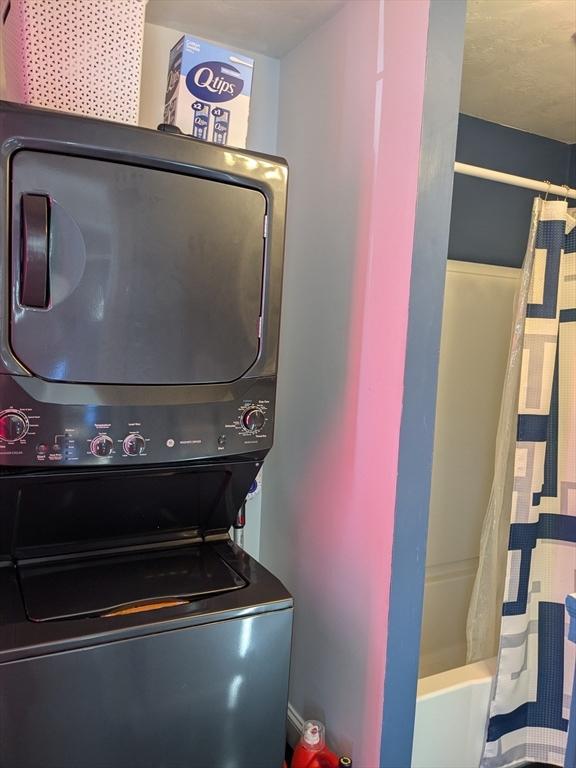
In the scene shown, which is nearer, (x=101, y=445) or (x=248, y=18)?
(x=101, y=445)

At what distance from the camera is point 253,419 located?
1248 mm

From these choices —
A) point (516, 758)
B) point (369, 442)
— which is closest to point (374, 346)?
point (369, 442)

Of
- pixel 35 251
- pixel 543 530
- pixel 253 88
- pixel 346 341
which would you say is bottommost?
pixel 543 530

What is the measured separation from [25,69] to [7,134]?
220mm

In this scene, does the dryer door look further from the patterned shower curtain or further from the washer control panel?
the patterned shower curtain

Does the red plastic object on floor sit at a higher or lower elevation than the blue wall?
lower

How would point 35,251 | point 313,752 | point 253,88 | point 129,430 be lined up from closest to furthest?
point 35,251, point 129,430, point 313,752, point 253,88

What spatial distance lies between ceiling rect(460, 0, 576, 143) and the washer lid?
1.55 meters

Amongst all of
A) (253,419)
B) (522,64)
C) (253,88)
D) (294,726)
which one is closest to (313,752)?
(294,726)

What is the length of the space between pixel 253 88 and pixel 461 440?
1.46m

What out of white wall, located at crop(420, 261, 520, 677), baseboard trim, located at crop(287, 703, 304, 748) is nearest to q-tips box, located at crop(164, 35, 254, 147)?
white wall, located at crop(420, 261, 520, 677)

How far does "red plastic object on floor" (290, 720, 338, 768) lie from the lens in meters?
1.51

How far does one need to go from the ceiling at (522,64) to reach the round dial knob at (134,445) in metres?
1.39

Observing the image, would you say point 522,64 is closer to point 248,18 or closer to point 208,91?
point 248,18
